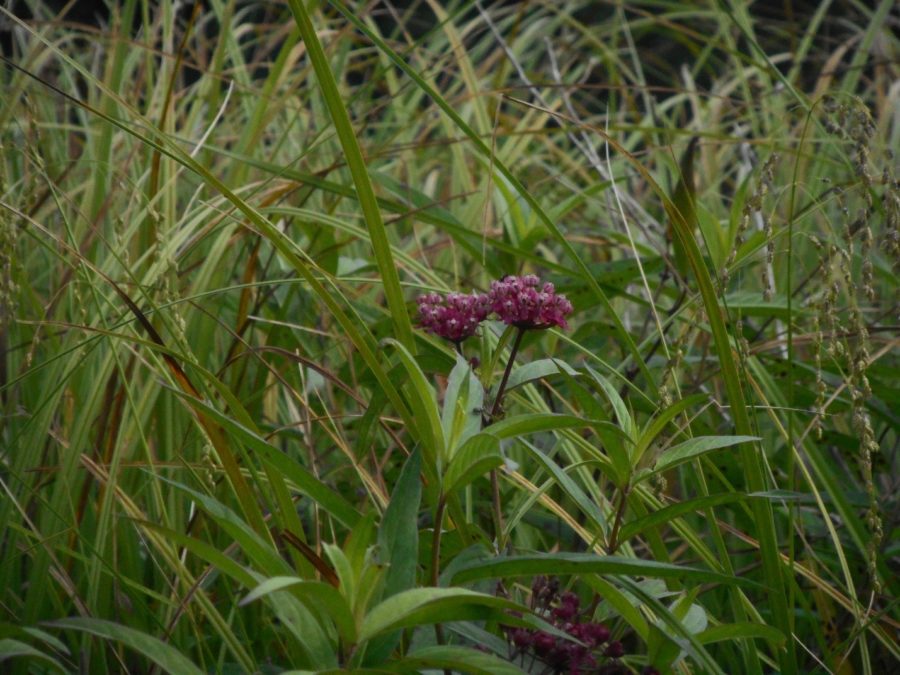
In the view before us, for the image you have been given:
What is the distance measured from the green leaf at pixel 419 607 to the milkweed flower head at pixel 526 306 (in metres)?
0.24

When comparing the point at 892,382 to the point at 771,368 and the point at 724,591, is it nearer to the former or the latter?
the point at 771,368

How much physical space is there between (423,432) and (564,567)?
0.41 feet

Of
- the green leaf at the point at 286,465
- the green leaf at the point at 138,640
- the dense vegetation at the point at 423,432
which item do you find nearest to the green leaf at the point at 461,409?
the dense vegetation at the point at 423,432

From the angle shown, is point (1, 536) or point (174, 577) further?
point (174, 577)

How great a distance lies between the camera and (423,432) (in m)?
0.64

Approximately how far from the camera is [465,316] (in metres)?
0.76

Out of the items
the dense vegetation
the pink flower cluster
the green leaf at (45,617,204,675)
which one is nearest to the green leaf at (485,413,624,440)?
the dense vegetation

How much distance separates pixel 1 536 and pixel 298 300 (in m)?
0.54

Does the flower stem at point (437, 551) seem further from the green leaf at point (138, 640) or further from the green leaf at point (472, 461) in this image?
the green leaf at point (138, 640)

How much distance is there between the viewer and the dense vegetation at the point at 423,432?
24.6 inches

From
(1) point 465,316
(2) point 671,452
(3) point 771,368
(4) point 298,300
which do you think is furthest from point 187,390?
(3) point 771,368

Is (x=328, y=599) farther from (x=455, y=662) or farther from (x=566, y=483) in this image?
(x=566, y=483)

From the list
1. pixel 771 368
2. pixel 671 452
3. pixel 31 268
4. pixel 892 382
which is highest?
pixel 671 452

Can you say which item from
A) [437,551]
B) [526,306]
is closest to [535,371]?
[526,306]
